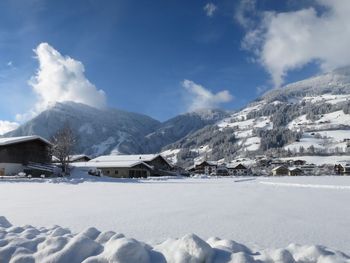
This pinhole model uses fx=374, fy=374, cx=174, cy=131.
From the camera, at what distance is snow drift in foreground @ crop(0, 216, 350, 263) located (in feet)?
18.5

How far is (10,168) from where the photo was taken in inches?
2344

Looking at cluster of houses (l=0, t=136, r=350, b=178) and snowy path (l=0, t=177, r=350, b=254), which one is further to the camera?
cluster of houses (l=0, t=136, r=350, b=178)

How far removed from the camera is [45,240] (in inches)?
263

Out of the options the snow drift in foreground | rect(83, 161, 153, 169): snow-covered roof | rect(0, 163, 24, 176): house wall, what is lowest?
the snow drift in foreground

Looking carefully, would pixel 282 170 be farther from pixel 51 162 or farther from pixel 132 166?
pixel 51 162

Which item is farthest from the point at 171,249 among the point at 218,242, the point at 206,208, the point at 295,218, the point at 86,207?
the point at 86,207

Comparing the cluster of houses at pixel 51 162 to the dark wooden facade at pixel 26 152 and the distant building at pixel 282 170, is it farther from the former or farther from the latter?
the distant building at pixel 282 170

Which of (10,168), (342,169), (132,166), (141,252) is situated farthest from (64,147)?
(342,169)

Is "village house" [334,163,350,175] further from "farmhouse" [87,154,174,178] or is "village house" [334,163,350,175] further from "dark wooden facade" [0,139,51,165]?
"dark wooden facade" [0,139,51,165]

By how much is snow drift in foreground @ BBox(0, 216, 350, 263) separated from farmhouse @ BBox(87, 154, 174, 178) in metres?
77.6

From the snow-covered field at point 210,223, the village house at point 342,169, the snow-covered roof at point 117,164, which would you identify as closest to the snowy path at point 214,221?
the snow-covered field at point 210,223

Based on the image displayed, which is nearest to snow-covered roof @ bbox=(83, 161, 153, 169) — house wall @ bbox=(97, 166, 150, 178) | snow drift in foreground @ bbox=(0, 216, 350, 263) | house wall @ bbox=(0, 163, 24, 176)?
house wall @ bbox=(97, 166, 150, 178)

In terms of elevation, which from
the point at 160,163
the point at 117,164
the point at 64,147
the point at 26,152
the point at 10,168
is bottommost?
the point at 10,168

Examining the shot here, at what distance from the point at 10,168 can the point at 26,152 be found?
12.4 feet
